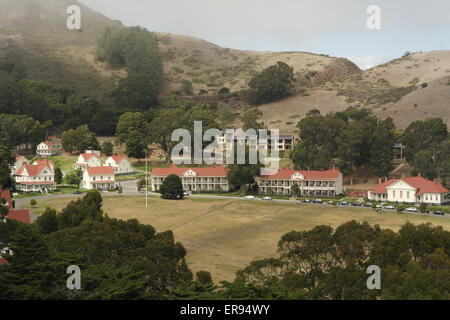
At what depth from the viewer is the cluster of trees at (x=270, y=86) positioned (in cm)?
14750

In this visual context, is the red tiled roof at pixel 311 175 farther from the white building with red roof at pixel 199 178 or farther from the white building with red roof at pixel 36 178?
the white building with red roof at pixel 36 178

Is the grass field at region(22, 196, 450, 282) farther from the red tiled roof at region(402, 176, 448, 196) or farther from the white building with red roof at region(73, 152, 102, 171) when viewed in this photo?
the white building with red roof at region(73, 152, 102, 171)

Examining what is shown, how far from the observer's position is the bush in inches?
3150

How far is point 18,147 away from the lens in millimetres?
115875

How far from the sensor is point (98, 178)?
8938 cm

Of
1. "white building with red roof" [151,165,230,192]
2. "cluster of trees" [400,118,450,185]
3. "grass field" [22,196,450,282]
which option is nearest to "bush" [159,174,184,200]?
"grass field" [22,196,450,282]

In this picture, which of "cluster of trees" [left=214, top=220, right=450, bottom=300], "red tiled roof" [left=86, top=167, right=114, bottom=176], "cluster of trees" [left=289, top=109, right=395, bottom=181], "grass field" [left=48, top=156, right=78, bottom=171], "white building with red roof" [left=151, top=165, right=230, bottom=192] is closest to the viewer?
"cluster of trees" [left=214, top=220, right=450, bottom=300]

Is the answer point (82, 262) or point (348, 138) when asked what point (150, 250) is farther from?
point (348, 138)

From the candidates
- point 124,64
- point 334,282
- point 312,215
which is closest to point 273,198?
point 312,215

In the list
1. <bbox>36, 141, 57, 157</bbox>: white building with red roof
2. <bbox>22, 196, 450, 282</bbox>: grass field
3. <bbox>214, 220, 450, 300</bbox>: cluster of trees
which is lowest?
<bbox>22, 196, 450, 282</bbox>: grass field

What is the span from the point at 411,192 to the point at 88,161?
57.0m

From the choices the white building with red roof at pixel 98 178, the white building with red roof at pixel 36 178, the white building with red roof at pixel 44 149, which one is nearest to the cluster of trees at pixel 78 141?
the white building with red roof at pixel 44 149

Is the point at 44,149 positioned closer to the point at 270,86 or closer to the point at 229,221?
the point at 229,221

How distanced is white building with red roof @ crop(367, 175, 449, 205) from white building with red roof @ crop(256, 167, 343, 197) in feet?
21.9
